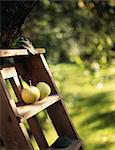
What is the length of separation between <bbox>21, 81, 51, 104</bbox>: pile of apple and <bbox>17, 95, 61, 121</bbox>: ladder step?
0.10ft

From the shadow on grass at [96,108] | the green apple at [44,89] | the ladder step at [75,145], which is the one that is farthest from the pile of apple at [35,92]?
the shadow on grass at [96,108]

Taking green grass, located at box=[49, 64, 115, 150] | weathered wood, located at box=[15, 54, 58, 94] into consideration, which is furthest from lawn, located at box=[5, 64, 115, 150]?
weathered wood, located at box=[15, 54, 58, 94]

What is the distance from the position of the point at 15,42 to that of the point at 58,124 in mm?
597

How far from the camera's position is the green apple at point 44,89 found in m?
2.47

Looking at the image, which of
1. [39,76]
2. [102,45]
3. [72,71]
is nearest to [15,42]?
[39,76]

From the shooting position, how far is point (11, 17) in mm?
2646

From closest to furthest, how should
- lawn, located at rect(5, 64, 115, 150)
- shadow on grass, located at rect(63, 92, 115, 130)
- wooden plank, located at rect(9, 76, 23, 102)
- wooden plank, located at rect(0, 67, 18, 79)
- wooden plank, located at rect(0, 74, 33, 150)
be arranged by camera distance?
1. wooden plank, located at rect(0, 74, 33, 150)
2. wooden plank, located at rect(0, 67, 18, 79)
3. wooden plank, located at rect(9, 76, 23, 102)
4. lawn, located at rect(5, 64, 115, 150)
5. shadow on grass, located at rect(63, 92, 115, 130)

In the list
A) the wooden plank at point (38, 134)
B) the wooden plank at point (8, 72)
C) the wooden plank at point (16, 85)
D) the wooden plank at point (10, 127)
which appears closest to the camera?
the wooden plank at point (10, 127)

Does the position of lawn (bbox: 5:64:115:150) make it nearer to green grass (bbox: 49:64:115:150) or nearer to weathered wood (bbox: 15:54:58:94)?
green grass (bbox: 49:64:115:150)

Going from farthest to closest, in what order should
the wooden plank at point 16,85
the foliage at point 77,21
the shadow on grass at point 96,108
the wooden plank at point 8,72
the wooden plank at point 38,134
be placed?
the shadow on grass at point 96,108 < the foliage at point 77,21 < the wooden plank at point 38,134 < the wooden plank at point 16,85 < the wooden plank at point 8,72

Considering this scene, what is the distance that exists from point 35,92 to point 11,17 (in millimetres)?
573

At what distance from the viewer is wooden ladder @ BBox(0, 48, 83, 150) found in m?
2.00

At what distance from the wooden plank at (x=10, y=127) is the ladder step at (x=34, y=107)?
5cm

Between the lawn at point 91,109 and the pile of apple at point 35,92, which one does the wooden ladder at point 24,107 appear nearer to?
the pile of apple at point 35,92
